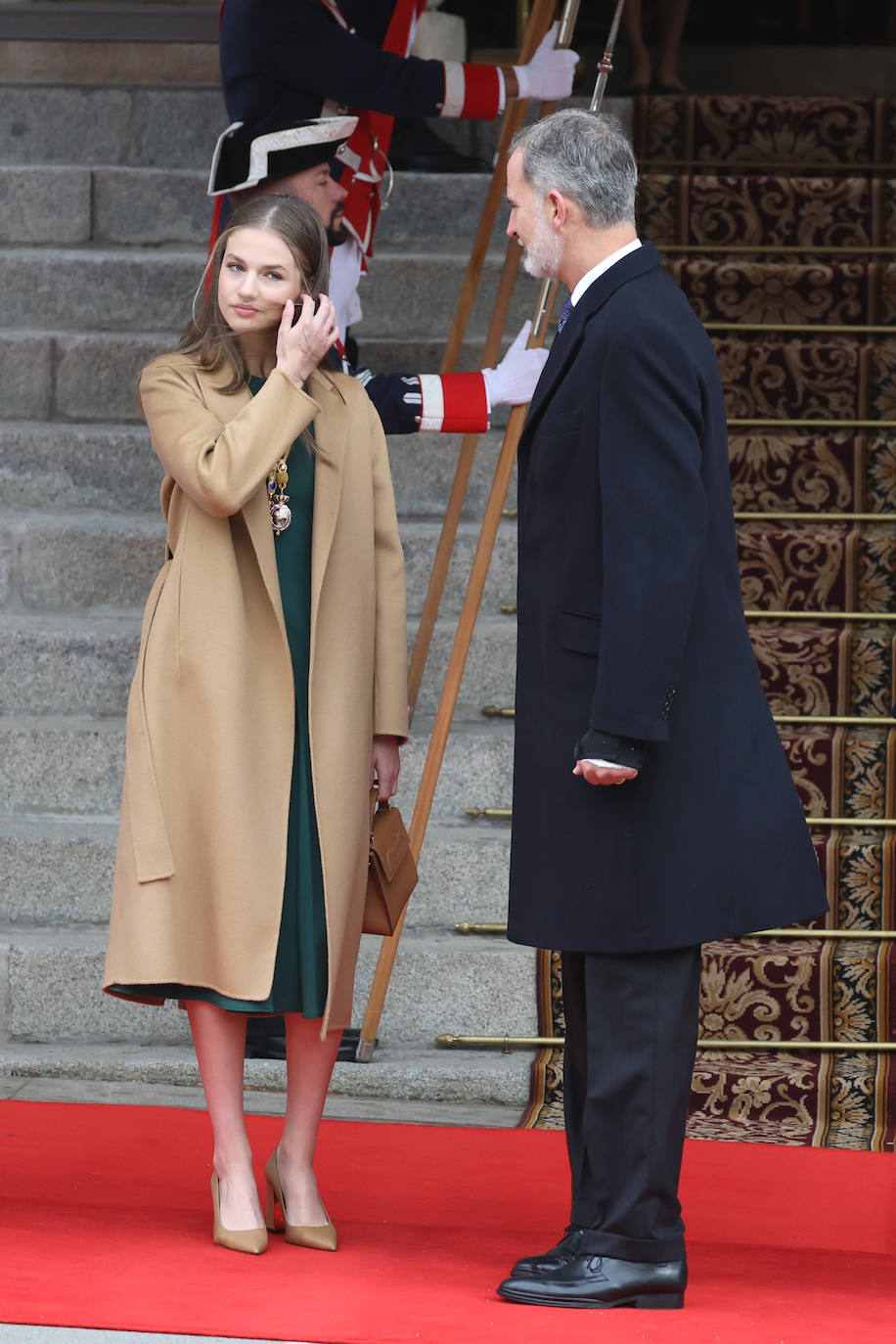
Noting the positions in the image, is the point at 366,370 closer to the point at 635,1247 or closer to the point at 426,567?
the point at 426,567

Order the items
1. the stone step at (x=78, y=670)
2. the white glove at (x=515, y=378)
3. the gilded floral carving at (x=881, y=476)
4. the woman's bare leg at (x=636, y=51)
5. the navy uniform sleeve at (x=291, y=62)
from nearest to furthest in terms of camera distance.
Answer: the white glove at (x=515, y=378) < the navy uniform sleeve at (x=291, y=62) < the stone step at (x=78, y=670) < the gilded floral carving at (x=881, y=476) < the woman's bare leg at (x=636, y=51)


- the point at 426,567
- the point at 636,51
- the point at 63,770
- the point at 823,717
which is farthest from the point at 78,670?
the point at 636,51

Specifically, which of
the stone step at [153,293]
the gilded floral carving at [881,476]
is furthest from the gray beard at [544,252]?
the stone step at [153,293]

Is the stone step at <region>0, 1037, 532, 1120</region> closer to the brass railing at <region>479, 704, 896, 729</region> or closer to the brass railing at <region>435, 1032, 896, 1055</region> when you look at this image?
the brass railing at <region>435, 1032, 896, 1055</region>

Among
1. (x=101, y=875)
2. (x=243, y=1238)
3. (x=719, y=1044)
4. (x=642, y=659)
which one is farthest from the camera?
(x=101, y=875)

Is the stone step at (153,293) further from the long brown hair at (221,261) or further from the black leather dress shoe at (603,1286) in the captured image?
the black leather dress shoe at (603,1286)

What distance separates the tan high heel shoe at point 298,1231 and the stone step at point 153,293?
116 inches

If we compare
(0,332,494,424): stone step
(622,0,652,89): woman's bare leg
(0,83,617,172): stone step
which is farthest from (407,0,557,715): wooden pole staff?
(622,0,652,89): woman's bare leg

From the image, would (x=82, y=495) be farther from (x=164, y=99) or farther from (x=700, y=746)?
(x=700, y=746)

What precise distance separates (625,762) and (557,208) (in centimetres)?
67

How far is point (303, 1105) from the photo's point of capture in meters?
2.44

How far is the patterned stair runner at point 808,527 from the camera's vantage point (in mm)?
3332

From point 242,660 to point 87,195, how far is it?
3.23 meters

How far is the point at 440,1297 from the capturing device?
2.19 m
